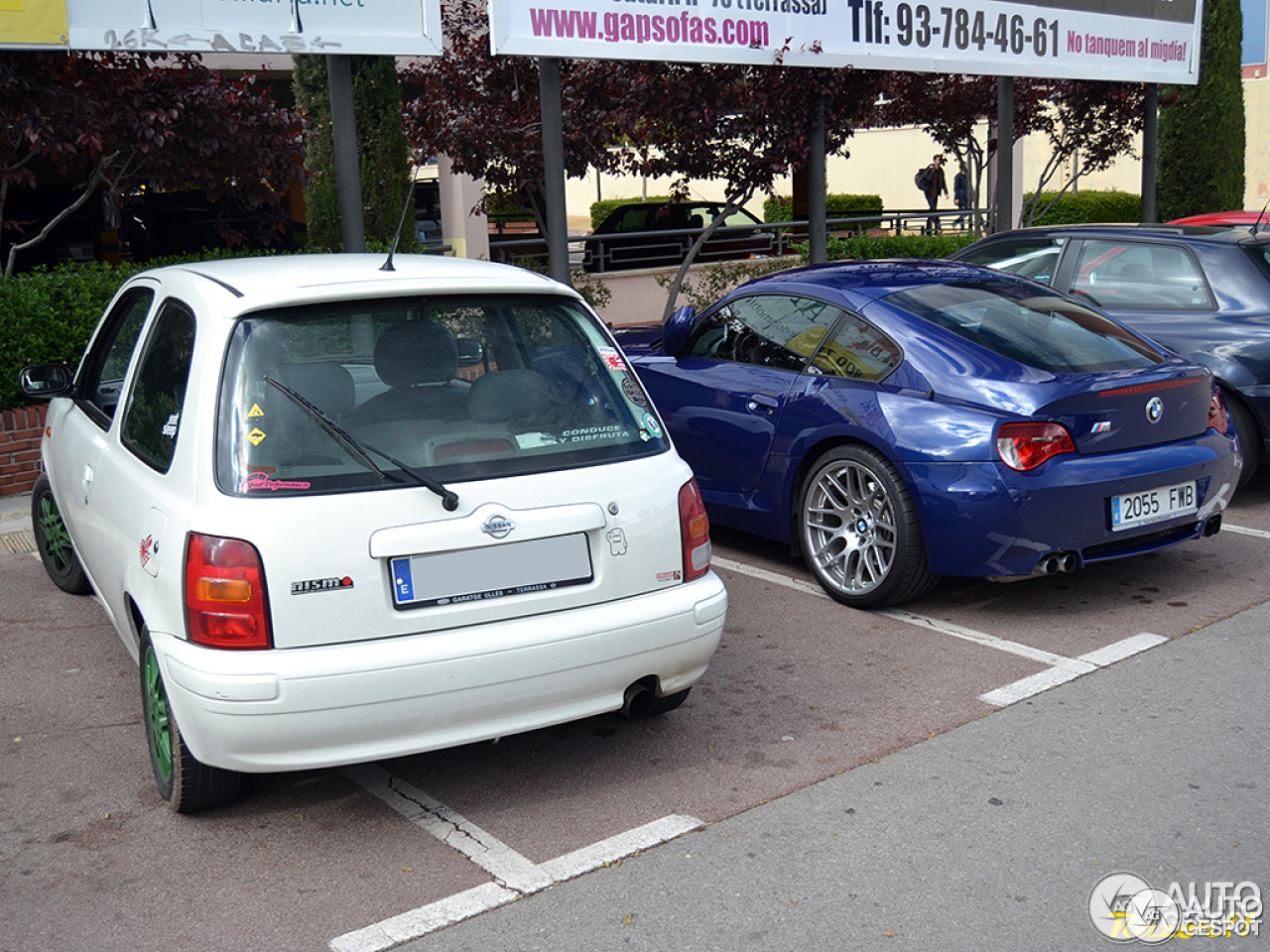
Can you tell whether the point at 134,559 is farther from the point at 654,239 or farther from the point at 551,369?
the point at 654,239

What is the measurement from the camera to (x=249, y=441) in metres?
3.39

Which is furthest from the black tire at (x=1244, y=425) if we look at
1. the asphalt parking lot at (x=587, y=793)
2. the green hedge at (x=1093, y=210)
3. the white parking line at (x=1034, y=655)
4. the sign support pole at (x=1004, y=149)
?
the green hedge at (x=1093, y=210)

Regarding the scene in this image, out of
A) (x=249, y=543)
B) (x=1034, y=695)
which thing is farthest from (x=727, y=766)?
(x=249, y=543)

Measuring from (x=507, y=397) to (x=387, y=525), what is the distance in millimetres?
613

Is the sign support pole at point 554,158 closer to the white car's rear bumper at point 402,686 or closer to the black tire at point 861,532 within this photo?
the black tire at point 861,532

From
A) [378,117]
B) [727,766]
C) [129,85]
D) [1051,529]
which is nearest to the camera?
[727,766]

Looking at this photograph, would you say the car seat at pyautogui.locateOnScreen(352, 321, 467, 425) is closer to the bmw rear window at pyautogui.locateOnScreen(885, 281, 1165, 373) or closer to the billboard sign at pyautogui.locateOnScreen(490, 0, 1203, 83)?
the bmw rear window at pyautogui.locateOnScreen(885, 281, 1165, 373)

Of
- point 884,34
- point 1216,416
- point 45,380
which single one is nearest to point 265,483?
point 45,380

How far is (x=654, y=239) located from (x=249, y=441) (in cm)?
1404

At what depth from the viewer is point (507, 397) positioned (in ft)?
12.4

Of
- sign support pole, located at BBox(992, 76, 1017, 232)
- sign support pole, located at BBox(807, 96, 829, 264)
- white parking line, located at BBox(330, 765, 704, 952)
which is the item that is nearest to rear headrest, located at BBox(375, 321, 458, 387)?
white parking line, located at BBox(330, 765, 704, 952)

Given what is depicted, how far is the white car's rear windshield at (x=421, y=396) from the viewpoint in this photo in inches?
135

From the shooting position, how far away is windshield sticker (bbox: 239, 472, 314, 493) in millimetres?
3334

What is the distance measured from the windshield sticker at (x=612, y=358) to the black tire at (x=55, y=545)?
3.15 metres
